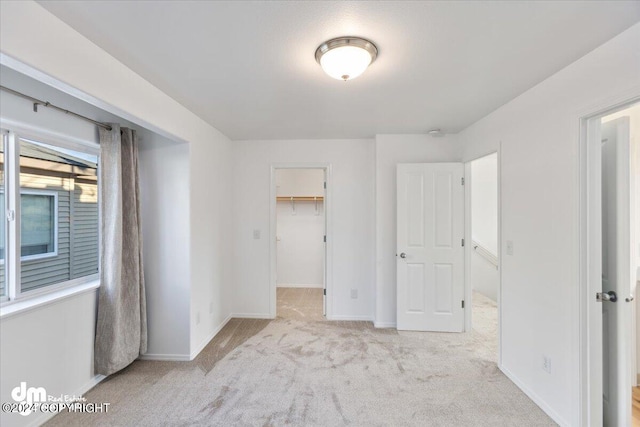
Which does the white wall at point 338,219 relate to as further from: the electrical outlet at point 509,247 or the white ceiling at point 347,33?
the electrical outlet at point 509,247

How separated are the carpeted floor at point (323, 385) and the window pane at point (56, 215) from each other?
1014 mm

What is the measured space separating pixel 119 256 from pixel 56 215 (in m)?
0.54

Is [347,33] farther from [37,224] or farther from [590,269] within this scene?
[37,224]

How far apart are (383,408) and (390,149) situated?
8.87 feet

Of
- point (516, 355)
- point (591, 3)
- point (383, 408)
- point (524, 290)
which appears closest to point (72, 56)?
point (591, 3)

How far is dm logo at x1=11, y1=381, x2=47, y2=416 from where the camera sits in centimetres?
173

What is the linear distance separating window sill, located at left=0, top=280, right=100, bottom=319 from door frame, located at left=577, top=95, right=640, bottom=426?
3498 mm

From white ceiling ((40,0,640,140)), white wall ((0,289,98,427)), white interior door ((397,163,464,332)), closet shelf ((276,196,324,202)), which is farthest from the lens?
closet shelf ((276,196,324,202))

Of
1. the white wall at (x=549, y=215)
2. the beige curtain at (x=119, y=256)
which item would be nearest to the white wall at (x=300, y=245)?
the beige curtain at (x=119, y=256)

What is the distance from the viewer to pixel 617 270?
68.9 inches

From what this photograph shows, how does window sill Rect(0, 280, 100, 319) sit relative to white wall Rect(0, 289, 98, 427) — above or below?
above

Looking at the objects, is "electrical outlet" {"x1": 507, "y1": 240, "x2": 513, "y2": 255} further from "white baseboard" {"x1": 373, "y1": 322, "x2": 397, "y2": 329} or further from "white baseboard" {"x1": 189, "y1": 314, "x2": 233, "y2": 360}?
"white baseboard" {"x1": 189, "y1": 314, "x2": 233, "y2": 360}

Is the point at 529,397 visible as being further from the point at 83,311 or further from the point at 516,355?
the point at 83,311

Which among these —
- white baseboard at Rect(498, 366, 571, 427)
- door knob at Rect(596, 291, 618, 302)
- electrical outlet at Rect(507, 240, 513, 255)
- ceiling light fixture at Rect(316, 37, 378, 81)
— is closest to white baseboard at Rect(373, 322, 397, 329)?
white baseboard at Rect(498, 366, 571, 427)
